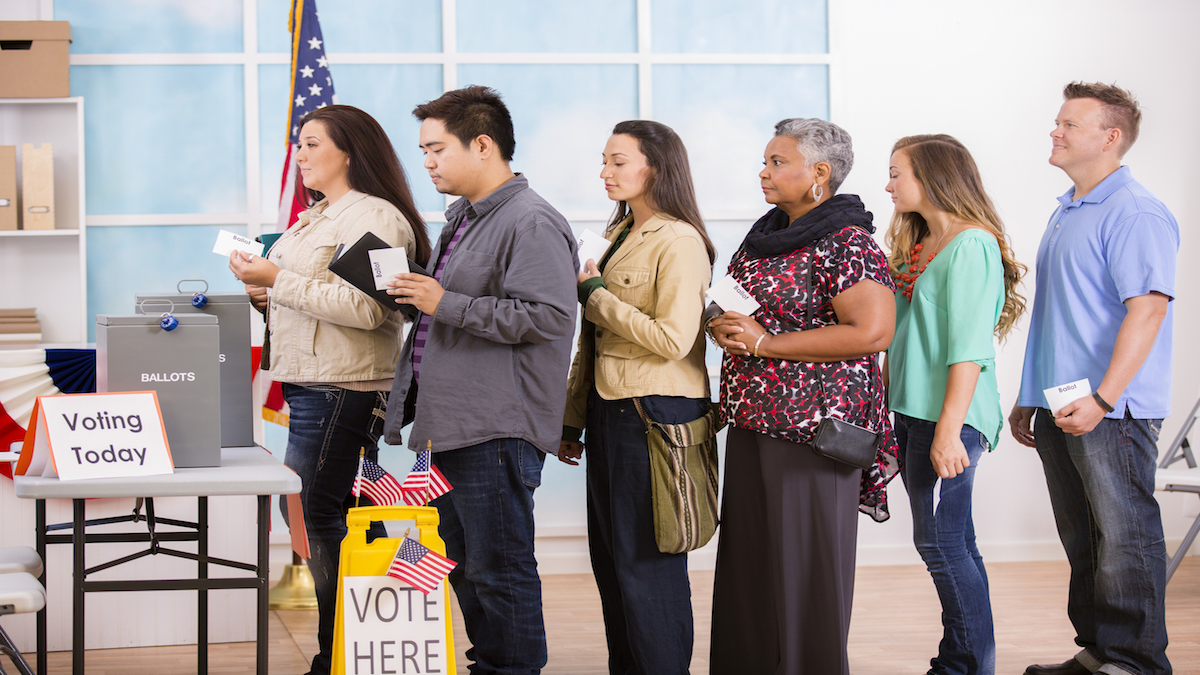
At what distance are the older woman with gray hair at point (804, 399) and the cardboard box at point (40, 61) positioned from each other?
2.71 m

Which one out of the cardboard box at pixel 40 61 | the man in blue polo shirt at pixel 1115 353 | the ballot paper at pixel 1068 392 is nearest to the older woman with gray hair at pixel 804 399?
the ballot paper at pixel 1068 392

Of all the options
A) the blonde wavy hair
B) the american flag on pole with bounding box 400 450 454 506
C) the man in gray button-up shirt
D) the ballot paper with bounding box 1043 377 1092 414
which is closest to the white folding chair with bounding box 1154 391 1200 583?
the ballot paper with bounding box 1043 377 1092 414

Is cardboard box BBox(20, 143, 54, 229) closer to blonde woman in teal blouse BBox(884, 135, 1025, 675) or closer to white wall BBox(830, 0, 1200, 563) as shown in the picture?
blonde woman in teal blouse BBox(884, 135, 1025, 675)

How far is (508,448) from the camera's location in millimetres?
2033

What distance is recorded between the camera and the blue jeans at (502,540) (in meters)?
2.04

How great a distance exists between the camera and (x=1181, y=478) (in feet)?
10.9

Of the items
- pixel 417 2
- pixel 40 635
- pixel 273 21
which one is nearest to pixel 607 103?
pixel 417 2

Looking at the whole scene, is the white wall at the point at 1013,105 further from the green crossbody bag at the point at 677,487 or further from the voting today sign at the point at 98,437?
the voting today sign at the point at 98,437

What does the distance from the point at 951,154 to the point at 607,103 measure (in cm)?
179

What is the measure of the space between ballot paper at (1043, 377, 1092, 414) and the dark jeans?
0.84m

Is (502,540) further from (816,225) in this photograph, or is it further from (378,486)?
(816,225)

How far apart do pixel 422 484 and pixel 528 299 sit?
444mm

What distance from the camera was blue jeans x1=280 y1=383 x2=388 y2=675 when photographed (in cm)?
229

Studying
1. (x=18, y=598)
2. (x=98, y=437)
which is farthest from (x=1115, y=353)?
(x=18, y=598)
